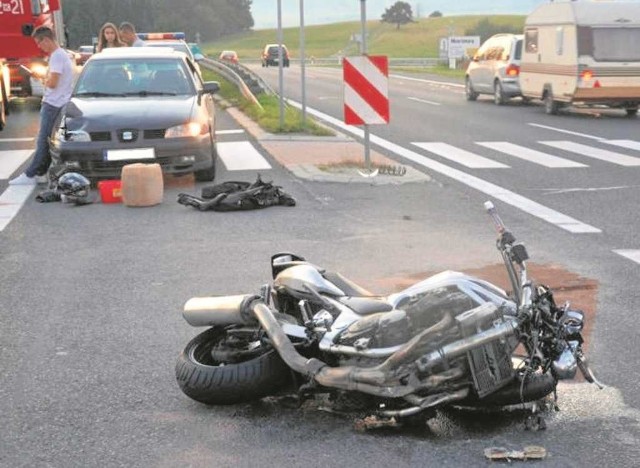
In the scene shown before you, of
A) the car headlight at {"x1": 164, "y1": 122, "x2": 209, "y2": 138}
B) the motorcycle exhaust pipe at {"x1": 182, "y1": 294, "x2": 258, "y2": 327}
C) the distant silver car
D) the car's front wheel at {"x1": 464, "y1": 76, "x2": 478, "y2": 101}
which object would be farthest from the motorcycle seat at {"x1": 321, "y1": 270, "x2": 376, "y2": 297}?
the car's front wheel at {"x1": 464, "y1": 76, "x2": 478, "y2": 101}

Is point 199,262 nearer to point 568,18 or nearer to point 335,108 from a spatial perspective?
point 568,18

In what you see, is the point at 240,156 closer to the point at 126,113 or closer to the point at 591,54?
the point at 126,113

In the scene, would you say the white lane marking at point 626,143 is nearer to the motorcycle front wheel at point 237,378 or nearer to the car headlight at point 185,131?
the car headlight at point 185,131

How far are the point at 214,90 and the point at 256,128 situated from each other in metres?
5.51

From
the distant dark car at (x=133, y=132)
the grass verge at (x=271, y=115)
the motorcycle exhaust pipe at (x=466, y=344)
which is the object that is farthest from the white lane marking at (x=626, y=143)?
the motorcycle exhaust pipe at (x=466, y=344)

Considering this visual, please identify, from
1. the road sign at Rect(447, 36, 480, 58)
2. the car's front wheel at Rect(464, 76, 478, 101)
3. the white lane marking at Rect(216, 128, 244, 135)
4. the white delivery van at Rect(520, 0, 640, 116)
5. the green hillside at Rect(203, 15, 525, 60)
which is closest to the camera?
the white lane marking at Rect(216, 128, 244, 135)

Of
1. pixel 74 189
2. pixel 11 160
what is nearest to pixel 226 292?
pixel 74 189

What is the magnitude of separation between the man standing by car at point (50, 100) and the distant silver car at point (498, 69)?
1633cm

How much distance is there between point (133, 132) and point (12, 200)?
5.28 feet

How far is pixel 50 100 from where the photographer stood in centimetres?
1285

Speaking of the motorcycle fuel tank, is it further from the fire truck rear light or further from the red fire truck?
the red fire truck

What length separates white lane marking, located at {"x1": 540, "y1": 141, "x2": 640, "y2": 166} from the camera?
1481 centimetres

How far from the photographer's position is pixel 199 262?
26.9 ft

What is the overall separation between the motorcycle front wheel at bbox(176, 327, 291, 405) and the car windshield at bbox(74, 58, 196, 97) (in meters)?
8.83
